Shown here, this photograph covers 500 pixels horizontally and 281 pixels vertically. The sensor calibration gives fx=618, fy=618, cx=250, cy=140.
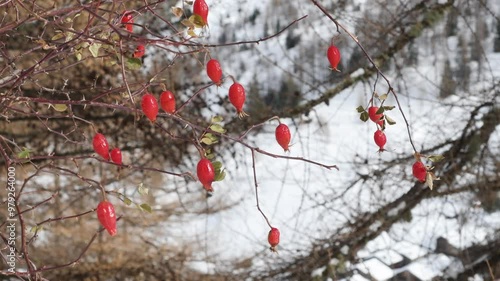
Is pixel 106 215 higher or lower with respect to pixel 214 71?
lower

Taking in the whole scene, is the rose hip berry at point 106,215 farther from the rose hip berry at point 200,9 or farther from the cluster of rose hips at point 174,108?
Answer: the rose hip berry at point 200,9

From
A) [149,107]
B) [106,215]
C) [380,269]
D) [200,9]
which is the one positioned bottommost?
[106,215]

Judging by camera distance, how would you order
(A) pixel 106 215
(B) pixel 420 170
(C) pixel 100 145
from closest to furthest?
(A) pixel 106 215 → (C) pixel 100 145 → (B) pixel 420 170

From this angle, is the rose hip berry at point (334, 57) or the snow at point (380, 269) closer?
the rose hip berry at point (334, 57)

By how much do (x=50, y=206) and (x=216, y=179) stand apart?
320 cm

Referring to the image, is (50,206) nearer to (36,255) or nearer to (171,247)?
(36,255)

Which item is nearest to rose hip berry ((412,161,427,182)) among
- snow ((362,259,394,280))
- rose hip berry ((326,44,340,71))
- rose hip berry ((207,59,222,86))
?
rose hip berry ((326,44,340,71))

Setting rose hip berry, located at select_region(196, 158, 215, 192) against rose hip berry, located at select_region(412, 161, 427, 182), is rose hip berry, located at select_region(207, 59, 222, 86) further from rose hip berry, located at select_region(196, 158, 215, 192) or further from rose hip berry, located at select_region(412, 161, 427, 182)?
rose hip berry, located at select_region(412, 161, 427, 182)

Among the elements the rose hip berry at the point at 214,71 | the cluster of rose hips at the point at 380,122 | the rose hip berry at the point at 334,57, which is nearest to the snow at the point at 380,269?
the cluster of rose hips at the point at 380,122

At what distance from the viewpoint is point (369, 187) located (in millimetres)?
2871

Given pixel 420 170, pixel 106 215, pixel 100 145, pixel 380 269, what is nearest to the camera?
pixel 106 215

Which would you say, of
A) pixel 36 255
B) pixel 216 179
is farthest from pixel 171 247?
pixel 216 179

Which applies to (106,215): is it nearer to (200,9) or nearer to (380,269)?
(200,9)

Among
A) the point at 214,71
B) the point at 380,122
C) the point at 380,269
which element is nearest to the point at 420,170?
the point at 380,122
